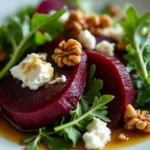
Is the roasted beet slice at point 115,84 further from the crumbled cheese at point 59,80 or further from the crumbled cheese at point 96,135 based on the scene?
the crumbled cheese at point 59,80

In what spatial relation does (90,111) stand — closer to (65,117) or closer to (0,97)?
(65,117)

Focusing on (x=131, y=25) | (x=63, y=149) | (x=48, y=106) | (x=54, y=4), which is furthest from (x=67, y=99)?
(x=54, y=4)

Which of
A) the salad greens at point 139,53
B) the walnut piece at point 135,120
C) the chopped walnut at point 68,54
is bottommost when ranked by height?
the walnut piece at point 135,120

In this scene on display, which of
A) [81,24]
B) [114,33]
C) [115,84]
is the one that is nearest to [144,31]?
[114,33]

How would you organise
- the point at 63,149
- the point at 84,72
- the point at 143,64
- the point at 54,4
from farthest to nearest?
the point at 54,4 → the point at 143,64 → the point at 84,72 → the point at 63,149

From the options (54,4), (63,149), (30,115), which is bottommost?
(63,149)

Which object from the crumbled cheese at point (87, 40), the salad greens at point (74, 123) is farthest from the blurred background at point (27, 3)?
the salad greens at point (74, 123)
